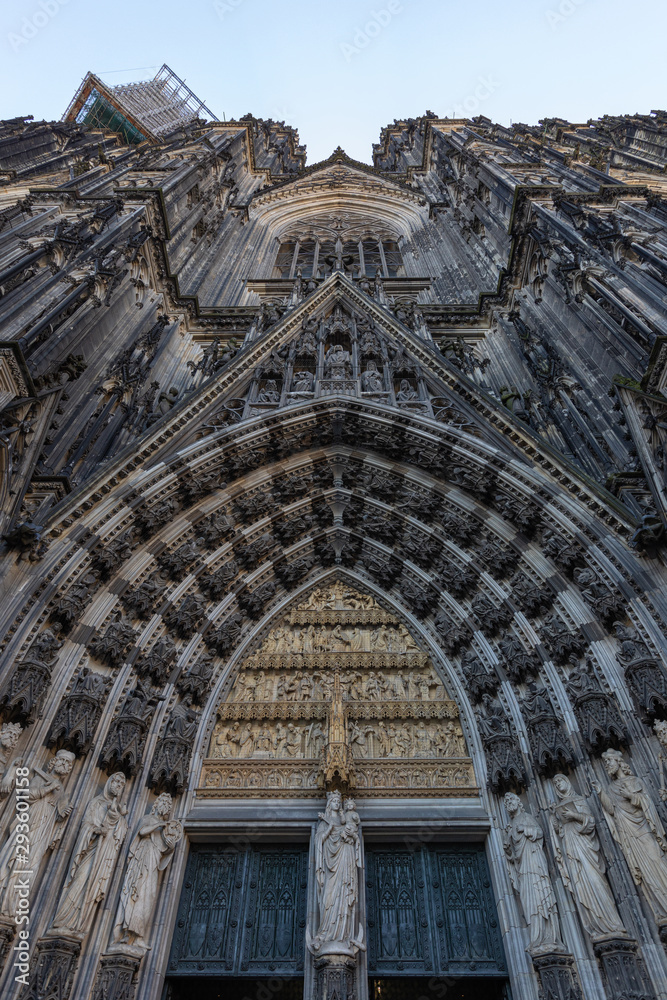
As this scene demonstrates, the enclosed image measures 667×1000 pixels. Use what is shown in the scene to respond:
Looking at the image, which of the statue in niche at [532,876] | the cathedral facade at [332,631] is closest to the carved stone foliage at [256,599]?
the cathedral facade at [332,631]

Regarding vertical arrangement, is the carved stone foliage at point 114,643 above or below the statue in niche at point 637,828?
above

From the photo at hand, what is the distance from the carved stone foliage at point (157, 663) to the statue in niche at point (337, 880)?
7.52 feet

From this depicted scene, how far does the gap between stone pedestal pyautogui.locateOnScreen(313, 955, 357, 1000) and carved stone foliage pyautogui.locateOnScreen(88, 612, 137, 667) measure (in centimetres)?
348

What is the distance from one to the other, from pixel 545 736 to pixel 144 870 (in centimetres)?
412

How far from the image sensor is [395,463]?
30.0 ft

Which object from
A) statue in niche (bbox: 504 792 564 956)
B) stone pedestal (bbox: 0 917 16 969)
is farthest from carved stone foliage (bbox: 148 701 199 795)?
statue in niche (bbox: 504 792 564 956)

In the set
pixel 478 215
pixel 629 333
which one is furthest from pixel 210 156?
pixel 629 333

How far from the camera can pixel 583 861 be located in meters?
5.46

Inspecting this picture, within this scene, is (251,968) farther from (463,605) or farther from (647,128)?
(647,128)

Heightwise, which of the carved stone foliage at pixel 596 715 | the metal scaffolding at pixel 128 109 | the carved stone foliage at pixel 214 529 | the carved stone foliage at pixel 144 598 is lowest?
the carved stone foliage at pixel 596 715

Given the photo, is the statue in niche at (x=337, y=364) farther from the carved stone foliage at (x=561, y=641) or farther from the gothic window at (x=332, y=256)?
the gothic window at (x=332, y=256)

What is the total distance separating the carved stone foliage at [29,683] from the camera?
5.55 m

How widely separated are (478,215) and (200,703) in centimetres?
1442

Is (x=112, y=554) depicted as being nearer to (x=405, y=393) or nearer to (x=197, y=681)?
(x=197, y=681)
